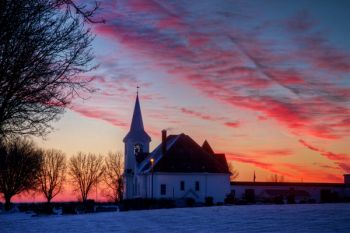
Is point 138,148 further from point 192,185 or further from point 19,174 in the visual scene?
point 19,174

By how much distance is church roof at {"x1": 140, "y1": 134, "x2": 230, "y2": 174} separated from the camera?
8219 centimetres

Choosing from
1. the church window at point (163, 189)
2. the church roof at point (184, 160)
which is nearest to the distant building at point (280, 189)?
the church roof at point (184, 160)

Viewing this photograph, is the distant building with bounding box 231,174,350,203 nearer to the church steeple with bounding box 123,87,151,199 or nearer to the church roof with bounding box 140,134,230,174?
the church roof with bounding box 140,134,230,174

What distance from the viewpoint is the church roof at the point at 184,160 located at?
82.2 metres

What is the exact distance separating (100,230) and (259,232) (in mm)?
6747

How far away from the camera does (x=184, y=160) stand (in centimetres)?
8300

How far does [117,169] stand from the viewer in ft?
418

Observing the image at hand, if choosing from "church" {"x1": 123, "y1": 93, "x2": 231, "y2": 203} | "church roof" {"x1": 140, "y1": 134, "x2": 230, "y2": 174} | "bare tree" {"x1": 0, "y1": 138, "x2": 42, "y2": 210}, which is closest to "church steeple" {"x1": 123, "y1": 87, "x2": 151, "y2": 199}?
"church" {"x1": 123, "y1": 93, "x2": 231, "y2": 203}

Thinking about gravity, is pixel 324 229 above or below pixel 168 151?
below

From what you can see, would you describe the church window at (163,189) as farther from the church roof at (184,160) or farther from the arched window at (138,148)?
the arched window at (138,148)

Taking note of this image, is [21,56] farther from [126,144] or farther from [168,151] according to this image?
[126,144]

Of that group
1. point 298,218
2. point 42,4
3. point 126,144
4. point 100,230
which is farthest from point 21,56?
point 126,144

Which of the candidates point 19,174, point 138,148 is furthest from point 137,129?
point 19,174

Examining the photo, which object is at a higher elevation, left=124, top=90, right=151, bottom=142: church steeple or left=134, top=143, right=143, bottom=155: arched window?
left=124, top=90, right=151, bottom=142: church steeple
